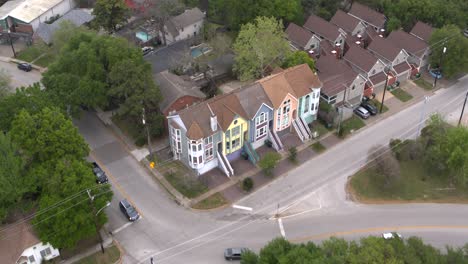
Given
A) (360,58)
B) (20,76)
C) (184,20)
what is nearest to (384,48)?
(360,58)

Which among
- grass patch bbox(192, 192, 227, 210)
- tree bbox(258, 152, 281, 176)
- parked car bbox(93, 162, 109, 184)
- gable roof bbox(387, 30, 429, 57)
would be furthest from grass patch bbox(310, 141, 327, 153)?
parked car bbox(93, 162, 109, 184)

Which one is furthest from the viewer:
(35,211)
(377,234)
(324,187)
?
(324,187)

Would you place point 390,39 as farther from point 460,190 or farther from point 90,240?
point 90,240

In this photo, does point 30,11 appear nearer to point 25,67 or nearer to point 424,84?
point 25,67

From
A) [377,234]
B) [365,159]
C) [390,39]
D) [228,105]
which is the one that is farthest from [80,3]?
[377,234]

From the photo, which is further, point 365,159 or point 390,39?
point 390,39

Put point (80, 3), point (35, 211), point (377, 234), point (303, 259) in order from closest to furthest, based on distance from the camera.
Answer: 1. point (303, 259)
2. point (35, 211)
3. point (377, 234)
4. point (80, 3)

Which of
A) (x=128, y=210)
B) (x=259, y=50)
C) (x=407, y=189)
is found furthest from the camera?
(x=259, y=50)
